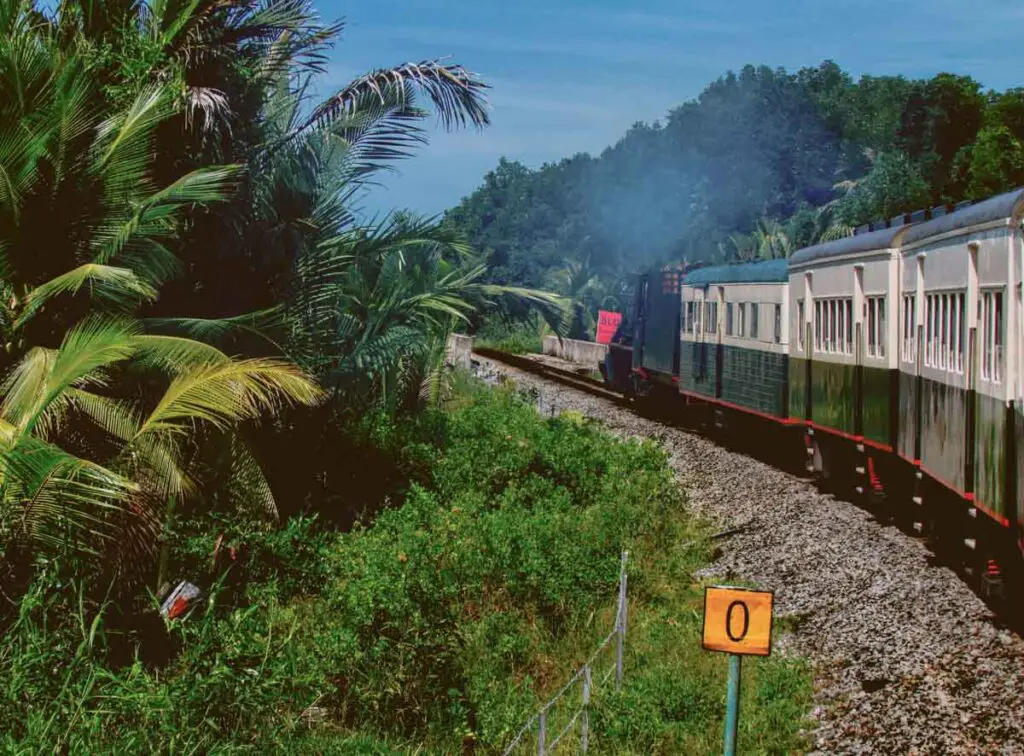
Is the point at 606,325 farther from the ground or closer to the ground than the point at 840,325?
closer to the ground

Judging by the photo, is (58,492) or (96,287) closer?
(58,492)

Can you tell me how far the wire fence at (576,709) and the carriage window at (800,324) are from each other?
6.43m

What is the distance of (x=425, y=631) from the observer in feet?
37.7

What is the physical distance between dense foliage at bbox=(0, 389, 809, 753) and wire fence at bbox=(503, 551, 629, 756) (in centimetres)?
13

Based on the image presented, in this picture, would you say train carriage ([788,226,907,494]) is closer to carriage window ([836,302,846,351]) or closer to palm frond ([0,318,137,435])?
carriage window ([836,302,846,351])

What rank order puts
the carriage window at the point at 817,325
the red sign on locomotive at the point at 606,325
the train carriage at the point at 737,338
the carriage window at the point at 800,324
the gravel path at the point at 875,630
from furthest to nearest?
the red sign on locomotive at the point at 606,325, the train carriage at the point at 737,338, the carriage window at the point at 800,324, the carriage window at the point at 817,325, the gravel path at the point at 875,630

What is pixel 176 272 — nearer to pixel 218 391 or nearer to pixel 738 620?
pixel 218 391

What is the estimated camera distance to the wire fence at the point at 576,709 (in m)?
9.43

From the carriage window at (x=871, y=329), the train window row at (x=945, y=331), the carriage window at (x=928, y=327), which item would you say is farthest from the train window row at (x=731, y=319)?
the train window row at (x=945, y=331)

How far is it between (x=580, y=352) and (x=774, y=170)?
19.0m

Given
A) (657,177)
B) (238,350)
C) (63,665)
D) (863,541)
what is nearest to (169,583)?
(238,350)

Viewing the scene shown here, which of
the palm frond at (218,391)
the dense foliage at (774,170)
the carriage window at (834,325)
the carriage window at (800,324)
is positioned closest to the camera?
the palm frond at (218,391)

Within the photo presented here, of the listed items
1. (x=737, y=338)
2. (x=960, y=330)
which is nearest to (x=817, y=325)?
(x=737, y=338)

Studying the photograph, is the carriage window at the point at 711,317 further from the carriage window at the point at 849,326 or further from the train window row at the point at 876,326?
the train window row at the point at 876,326
